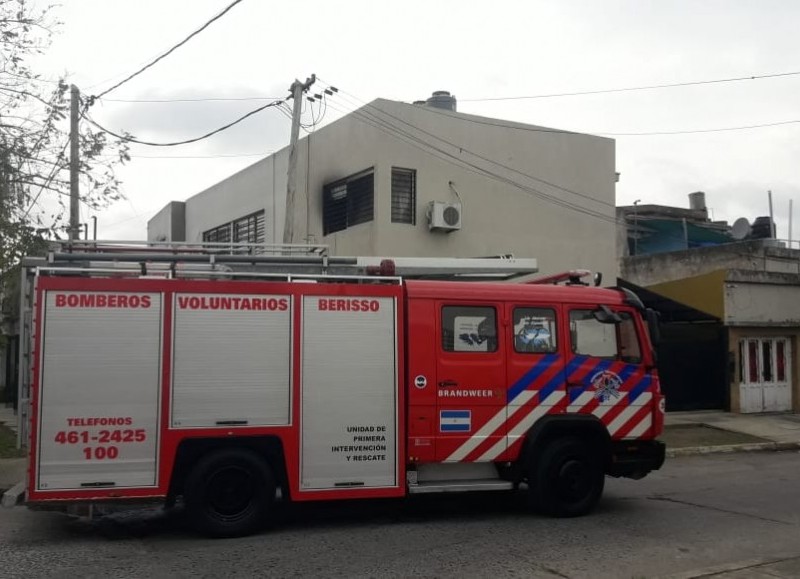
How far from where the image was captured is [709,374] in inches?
782

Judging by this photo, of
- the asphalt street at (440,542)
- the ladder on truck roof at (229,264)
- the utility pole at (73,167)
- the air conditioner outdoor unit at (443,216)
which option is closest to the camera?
the asphalt street at (440,542)

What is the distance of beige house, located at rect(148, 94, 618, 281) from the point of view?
17.3 meters

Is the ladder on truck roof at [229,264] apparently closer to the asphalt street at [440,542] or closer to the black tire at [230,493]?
the black tire at [230,493]

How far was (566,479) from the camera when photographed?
26.6ft

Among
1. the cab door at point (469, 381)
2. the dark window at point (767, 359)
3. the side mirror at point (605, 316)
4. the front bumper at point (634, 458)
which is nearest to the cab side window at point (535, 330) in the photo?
the cab door at point (469, 381)

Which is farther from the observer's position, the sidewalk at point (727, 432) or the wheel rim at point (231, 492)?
the sidewalk at point (727, 432)

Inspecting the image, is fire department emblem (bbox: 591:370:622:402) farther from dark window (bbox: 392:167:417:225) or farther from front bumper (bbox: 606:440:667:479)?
dark window (bbox: 392:167:417:225)

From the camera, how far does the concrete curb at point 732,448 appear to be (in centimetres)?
1415

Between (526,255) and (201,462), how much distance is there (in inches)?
514

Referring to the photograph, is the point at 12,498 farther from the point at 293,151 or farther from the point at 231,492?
the point at 293,151

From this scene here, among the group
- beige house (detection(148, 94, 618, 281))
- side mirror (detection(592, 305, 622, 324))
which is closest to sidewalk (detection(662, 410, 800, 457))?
beige house (detection(148, 94, 618, 281))

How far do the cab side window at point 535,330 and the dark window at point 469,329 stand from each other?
0.93ft

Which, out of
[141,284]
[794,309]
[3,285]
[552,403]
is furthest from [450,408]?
[794,309]

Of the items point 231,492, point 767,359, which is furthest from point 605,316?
point 767,359
